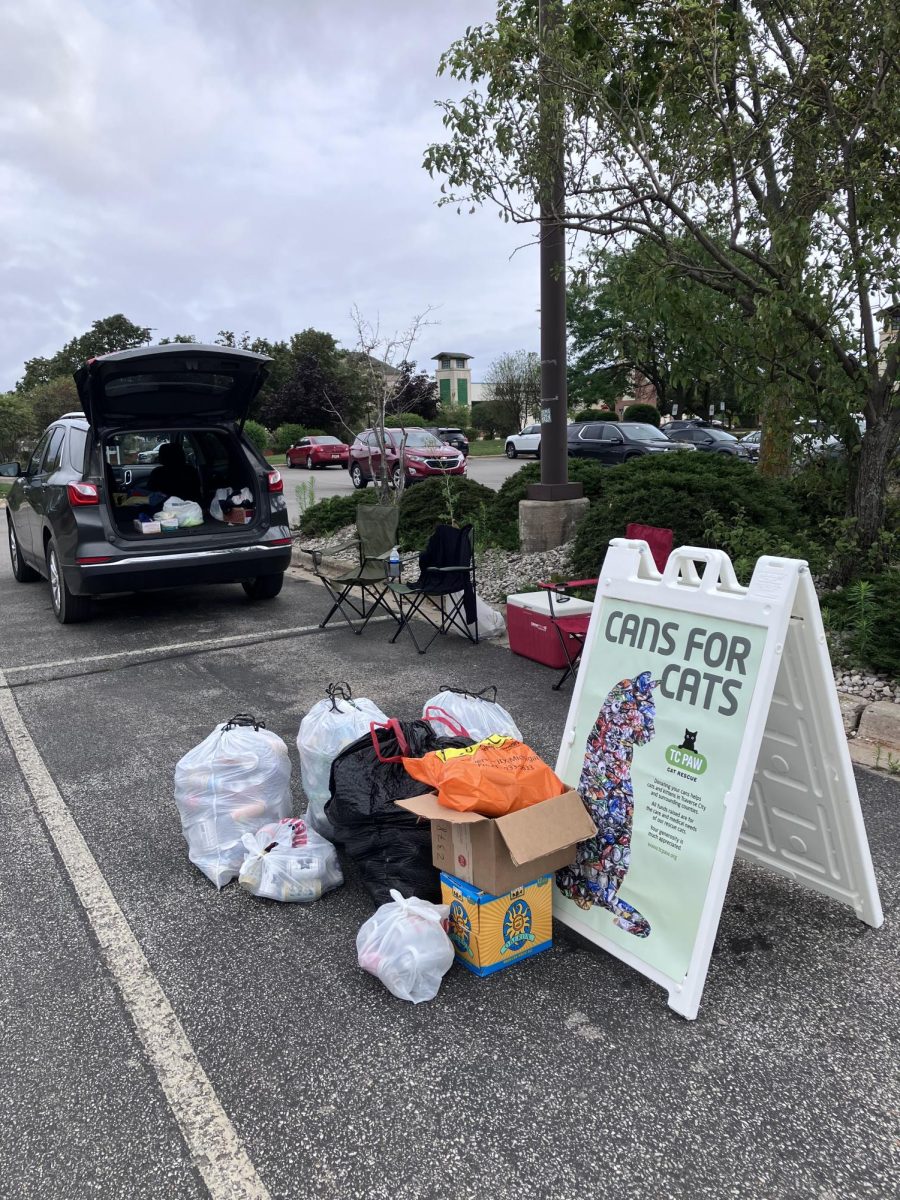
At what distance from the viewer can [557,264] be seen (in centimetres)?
721

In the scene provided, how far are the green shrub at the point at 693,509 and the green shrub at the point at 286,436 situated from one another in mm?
33236

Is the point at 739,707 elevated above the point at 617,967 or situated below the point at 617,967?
above

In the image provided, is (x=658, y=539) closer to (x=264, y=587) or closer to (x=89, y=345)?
(x=264, y=587)

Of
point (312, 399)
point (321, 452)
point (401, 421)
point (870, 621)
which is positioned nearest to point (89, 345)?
point (312, 399)

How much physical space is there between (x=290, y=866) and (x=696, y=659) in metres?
1.54

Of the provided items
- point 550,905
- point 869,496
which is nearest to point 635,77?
point 869,496

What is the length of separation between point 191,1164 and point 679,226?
19.0ft

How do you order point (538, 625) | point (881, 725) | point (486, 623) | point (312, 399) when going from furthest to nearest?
point (312, 399) → point (486, 623) → point (538, 625) → point (881, 725)

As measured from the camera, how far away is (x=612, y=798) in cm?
265

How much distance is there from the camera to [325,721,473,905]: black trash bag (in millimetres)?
2775

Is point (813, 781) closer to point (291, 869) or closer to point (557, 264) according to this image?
point (291, 869)

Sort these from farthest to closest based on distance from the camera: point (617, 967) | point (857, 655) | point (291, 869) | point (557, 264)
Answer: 1. point (557, 264)
2. point (857, 655)
3. point (291, 869)
4. point (617, 967)

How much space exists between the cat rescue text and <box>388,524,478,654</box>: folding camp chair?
10.5ft

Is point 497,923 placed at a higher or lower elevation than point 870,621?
lower
